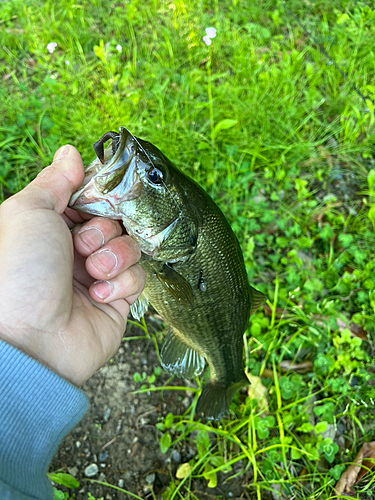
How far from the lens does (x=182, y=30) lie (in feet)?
12.5

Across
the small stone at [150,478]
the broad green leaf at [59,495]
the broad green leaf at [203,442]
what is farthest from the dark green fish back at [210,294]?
the broad green leaf at [59,495]

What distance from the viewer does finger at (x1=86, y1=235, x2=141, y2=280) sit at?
152 cm

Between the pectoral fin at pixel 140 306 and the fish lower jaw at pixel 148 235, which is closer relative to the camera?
the fish lower jaw at pixel 148 235

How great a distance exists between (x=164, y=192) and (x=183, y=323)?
0.76 m

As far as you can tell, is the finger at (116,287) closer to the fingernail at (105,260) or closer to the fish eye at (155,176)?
the fingernail at (105,260)

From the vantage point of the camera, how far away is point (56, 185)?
151cm

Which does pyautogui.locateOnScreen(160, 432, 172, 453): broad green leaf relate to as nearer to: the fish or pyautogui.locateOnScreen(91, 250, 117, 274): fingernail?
the fish

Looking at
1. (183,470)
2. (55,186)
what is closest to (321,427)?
(183,470)

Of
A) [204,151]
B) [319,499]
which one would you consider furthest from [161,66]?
[319,499]

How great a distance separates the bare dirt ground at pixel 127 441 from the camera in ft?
7.12

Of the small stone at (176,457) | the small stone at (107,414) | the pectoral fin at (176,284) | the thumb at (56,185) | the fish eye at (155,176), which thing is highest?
the thumb at (56,185)

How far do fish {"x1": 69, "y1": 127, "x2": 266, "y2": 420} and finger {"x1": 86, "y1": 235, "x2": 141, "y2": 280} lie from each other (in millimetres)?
95

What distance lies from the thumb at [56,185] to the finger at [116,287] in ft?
1.21

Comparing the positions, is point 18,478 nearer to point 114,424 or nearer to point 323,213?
point 114,424
